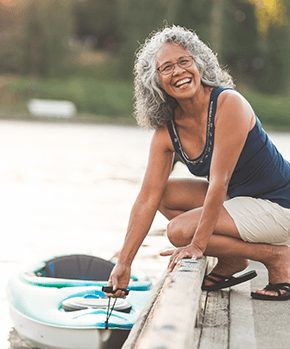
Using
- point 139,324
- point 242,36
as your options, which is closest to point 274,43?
point 242,36

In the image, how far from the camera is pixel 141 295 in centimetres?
339

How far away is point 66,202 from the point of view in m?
7.90

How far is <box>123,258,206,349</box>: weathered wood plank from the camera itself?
169 centimetres

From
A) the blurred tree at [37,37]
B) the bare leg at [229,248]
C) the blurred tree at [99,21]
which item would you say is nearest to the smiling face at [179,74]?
the bare leg at [229,248]

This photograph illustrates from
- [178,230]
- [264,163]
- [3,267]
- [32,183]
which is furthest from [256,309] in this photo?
[32,183]

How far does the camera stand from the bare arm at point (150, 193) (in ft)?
9.01

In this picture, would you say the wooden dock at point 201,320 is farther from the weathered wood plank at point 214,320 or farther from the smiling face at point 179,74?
the smiling face at point 179,74

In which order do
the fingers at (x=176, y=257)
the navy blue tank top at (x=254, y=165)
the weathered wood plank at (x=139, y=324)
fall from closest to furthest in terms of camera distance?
1. the weathered wood plank at (x=139, y=324)
2. the fingers at (x=176, y=257)
3. the navy blue tank top at (x=254, y=165)

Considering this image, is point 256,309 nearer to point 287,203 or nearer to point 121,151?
point 287,203

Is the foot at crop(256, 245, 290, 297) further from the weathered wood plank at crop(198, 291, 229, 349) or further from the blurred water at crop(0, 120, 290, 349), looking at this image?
the blurred water at crop(0, 120, 290, 349)

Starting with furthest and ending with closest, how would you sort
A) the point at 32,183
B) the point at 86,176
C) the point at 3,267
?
the point at 86,176 → the point at 32,183 → the point at 3,267

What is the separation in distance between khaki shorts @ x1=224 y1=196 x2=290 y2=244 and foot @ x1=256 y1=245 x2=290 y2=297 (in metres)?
0.05

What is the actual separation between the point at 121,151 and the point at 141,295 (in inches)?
439

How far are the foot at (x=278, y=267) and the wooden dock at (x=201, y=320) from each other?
82mm
